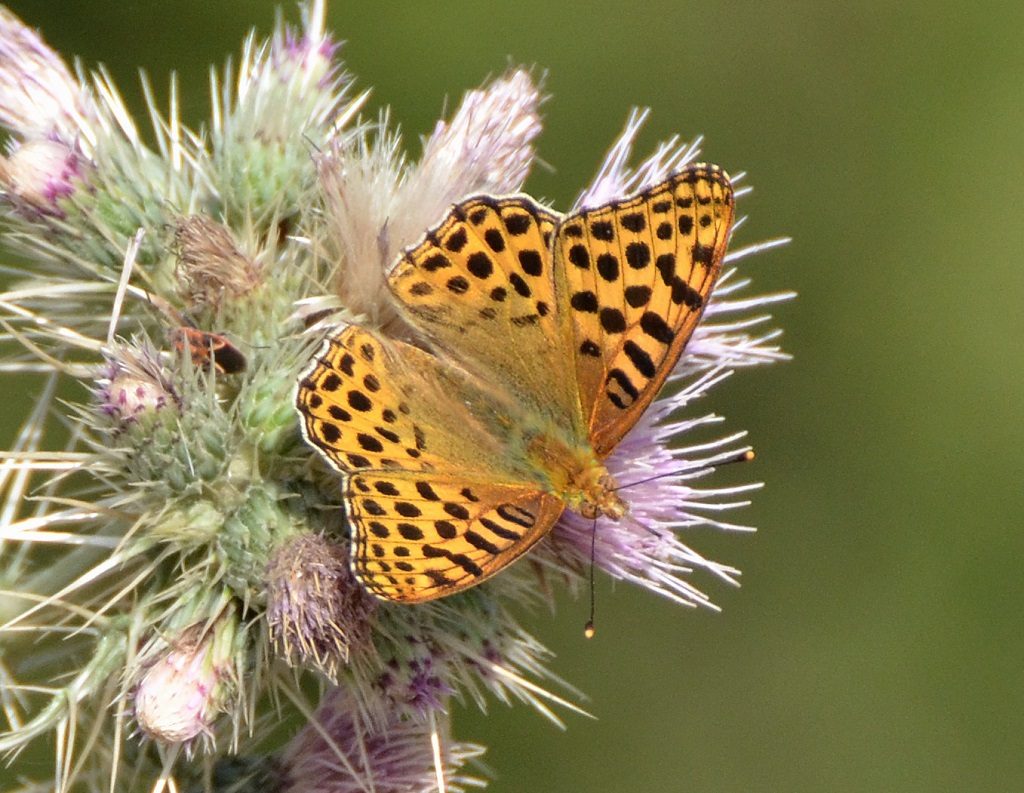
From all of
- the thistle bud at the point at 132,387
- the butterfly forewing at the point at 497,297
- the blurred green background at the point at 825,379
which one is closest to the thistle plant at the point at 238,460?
the thistle bud at the point at 132,387

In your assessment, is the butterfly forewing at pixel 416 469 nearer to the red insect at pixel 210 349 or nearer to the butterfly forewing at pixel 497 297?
the butterfly forewing at pixel 497 297

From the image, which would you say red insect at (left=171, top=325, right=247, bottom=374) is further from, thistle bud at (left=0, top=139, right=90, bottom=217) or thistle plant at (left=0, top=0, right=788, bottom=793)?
thistle bud at (left=0, top=139, right=90, bottom=217)

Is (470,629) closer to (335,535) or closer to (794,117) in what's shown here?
(335,535)

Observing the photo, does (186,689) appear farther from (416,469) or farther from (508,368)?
(508,368)

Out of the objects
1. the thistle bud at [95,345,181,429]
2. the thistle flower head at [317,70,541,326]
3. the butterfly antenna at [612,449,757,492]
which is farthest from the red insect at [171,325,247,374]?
the butterfly antenna at [612,449,757,492]

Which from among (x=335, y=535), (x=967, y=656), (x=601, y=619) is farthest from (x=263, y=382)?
(x=967, y=656)

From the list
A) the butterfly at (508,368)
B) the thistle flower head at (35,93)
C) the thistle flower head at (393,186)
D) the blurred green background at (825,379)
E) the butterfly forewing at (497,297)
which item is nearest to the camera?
the butterfly at (508,368)

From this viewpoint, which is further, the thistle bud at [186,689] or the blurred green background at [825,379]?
Result: the blurred green background at [825,379]
